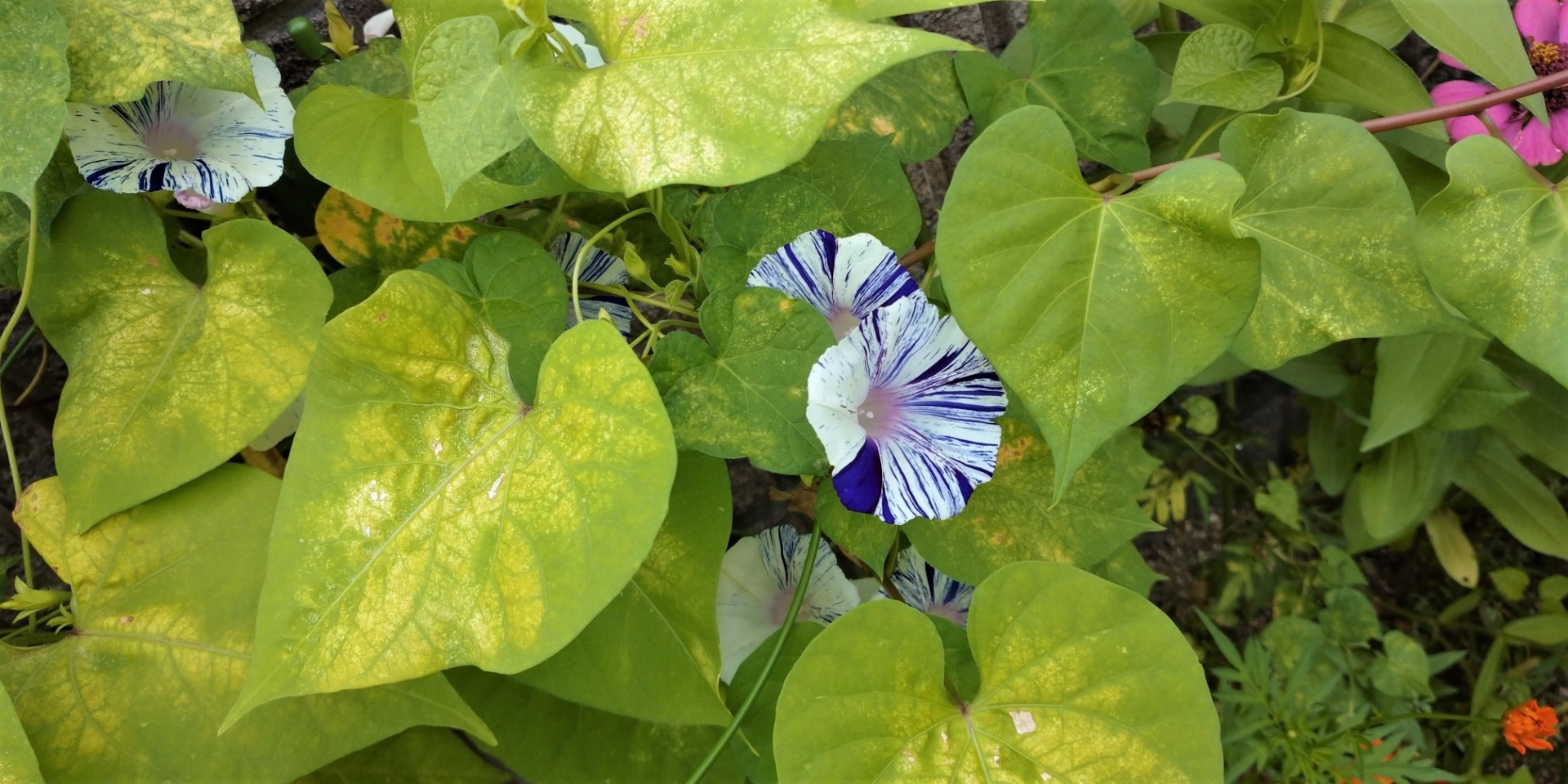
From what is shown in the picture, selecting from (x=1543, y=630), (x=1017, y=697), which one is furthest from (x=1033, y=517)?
(x=1543, y=630)

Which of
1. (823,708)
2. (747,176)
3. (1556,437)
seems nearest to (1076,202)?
(747,176)

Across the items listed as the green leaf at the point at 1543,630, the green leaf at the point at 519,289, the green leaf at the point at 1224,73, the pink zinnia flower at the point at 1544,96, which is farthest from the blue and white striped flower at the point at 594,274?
the green leaf at the point at 1543,630

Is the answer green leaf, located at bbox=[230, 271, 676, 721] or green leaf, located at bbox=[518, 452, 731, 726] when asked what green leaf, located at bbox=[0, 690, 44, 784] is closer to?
green leaf, located at bbox=[230, 271, 676, 721]

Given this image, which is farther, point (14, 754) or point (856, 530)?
point (856, 530)

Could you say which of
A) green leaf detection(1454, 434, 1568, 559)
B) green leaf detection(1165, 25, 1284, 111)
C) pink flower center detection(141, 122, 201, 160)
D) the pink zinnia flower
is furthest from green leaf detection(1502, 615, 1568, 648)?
pink flower center detection(141, 122, 201, 160)

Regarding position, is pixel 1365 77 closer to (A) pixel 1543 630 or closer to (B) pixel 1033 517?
(B) pixel 1033 517

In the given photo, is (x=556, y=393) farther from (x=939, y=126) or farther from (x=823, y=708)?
(x=939, y=126)

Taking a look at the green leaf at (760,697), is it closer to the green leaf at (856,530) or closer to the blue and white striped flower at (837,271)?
the green leaf at (856,530)
